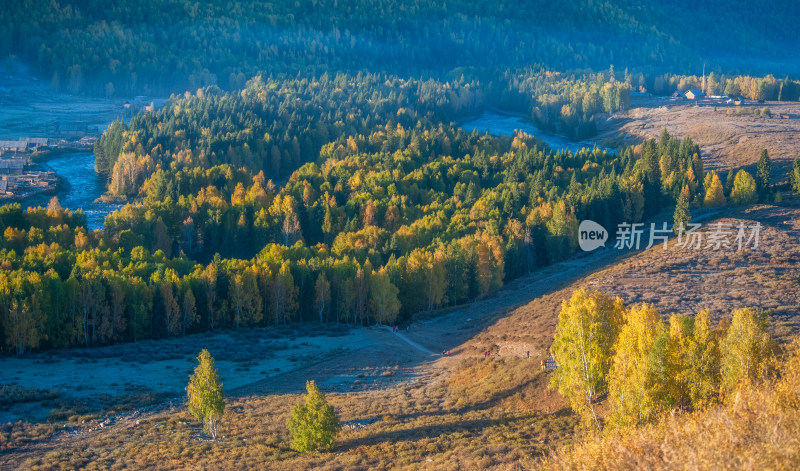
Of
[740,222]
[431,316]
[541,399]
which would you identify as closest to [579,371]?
[541,399]

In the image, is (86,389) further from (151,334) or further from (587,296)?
(587,296)

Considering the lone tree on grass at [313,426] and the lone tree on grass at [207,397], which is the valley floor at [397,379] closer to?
the lone tree on grass at [313,426]

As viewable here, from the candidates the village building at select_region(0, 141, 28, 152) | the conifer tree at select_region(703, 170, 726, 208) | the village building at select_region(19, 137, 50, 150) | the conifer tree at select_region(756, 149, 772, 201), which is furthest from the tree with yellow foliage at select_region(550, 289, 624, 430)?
the village building at select_region(19, 137, 50, 150)

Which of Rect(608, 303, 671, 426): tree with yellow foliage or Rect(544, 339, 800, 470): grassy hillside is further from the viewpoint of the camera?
Rect(608, 303, 671, 426): tree with yellow foliage

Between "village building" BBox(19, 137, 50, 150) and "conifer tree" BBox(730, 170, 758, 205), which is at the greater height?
"village building" BBox(19, 137, 50, 150)

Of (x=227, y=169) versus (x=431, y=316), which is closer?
(x=431, y=316)

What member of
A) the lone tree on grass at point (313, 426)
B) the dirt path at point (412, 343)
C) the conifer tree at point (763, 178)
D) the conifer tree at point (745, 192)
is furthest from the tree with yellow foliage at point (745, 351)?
the conifer tree at point (763, 178)

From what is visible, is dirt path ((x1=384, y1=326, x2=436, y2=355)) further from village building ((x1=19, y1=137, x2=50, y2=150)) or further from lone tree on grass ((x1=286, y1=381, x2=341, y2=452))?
village building ((x1=19, y1=137, x2=50, y2=150))
